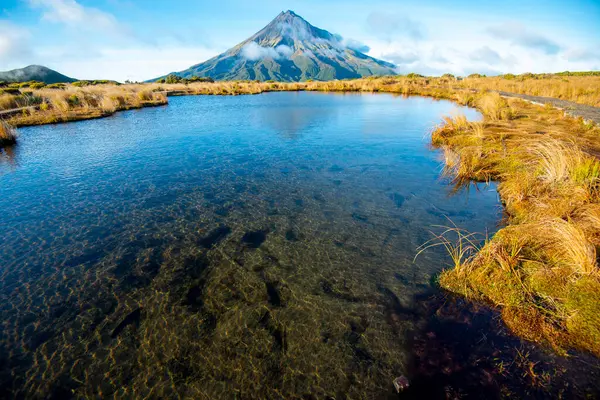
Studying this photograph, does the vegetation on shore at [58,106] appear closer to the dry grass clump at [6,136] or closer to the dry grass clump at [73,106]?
the dry grass clump at [73,106]

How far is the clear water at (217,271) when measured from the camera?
15.0 ft

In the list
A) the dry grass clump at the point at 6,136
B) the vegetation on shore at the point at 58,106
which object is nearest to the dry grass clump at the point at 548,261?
the dry grass clump at the point at 6,136

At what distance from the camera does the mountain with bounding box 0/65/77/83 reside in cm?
14712

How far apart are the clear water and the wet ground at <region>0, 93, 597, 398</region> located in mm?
37

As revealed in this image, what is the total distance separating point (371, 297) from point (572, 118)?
21.7 metres

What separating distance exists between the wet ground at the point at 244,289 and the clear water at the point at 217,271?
37 millimetres

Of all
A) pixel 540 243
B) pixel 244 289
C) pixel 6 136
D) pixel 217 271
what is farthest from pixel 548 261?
pixel 6 136

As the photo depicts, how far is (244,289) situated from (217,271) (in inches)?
39.1

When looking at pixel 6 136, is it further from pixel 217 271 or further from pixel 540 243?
pixel 540 243

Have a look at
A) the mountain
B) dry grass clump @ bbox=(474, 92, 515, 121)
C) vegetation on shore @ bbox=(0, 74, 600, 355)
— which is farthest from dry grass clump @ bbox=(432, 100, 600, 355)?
the mountain

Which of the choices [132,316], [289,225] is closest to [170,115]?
[289,225]

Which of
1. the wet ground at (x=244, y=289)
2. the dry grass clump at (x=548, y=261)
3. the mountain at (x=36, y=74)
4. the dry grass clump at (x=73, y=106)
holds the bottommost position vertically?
the wet ground at (x=244, y=289)

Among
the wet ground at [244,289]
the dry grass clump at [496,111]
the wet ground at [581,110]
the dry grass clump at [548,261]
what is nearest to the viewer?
the wet ground at [244,289]

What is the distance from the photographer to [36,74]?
156 m
